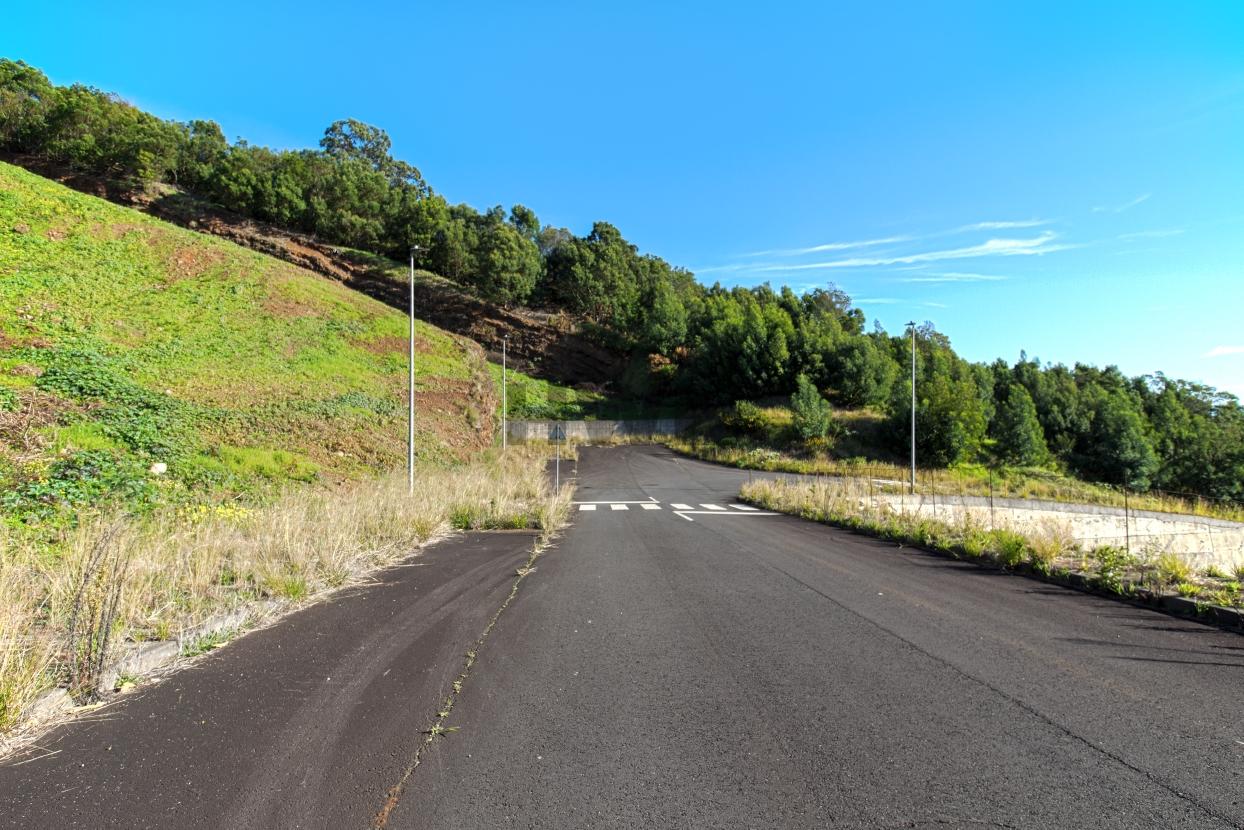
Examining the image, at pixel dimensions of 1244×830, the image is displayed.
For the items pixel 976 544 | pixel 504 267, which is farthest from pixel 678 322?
pixel 976 544

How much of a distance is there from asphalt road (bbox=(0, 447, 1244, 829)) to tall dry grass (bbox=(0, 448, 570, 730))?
63cm

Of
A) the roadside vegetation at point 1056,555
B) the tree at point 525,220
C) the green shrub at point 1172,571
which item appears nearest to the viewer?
the roadside vegetation at point 1056,555

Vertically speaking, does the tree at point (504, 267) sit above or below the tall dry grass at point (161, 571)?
above

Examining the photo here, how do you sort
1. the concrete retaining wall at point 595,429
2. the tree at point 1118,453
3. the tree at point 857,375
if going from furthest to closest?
the tree at point 857,375
the tree at point 1118,453
the concrete retaining wall at point 595,429

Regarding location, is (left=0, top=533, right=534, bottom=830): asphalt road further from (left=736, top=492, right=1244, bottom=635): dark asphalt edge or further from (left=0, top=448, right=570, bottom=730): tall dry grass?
(left=736, top=492, right=1244, bottom=635): dark asphalt edge

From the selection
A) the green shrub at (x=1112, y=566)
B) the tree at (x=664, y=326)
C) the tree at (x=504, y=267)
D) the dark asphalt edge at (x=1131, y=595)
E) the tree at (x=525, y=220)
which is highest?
the tree at (x=525, y=220)

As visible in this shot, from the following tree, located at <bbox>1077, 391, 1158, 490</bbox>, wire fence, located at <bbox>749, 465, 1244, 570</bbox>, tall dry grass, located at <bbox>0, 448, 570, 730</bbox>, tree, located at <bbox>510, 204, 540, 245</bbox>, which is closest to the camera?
tall dry grass, located at <bbox>0, 448, 570, 730</bbox>

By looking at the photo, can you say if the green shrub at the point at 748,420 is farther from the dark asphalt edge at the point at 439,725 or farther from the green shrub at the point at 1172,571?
the dark asphalt edge at the point at 439,725

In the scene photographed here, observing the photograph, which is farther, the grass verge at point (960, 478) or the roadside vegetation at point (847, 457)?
the roadside vegetation at point (847, 457)

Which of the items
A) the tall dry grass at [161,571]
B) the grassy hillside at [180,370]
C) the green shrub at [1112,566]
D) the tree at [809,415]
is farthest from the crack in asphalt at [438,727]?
the tree at [809,415]

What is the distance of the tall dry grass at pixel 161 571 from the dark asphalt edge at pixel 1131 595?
10.5 meters

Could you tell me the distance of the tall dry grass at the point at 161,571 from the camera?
466 cm

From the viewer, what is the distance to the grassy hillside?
14.8 meters

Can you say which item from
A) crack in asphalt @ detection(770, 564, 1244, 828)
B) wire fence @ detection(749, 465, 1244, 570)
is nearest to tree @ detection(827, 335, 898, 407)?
wire fence @ detection(749, 465, 1244, 570)
